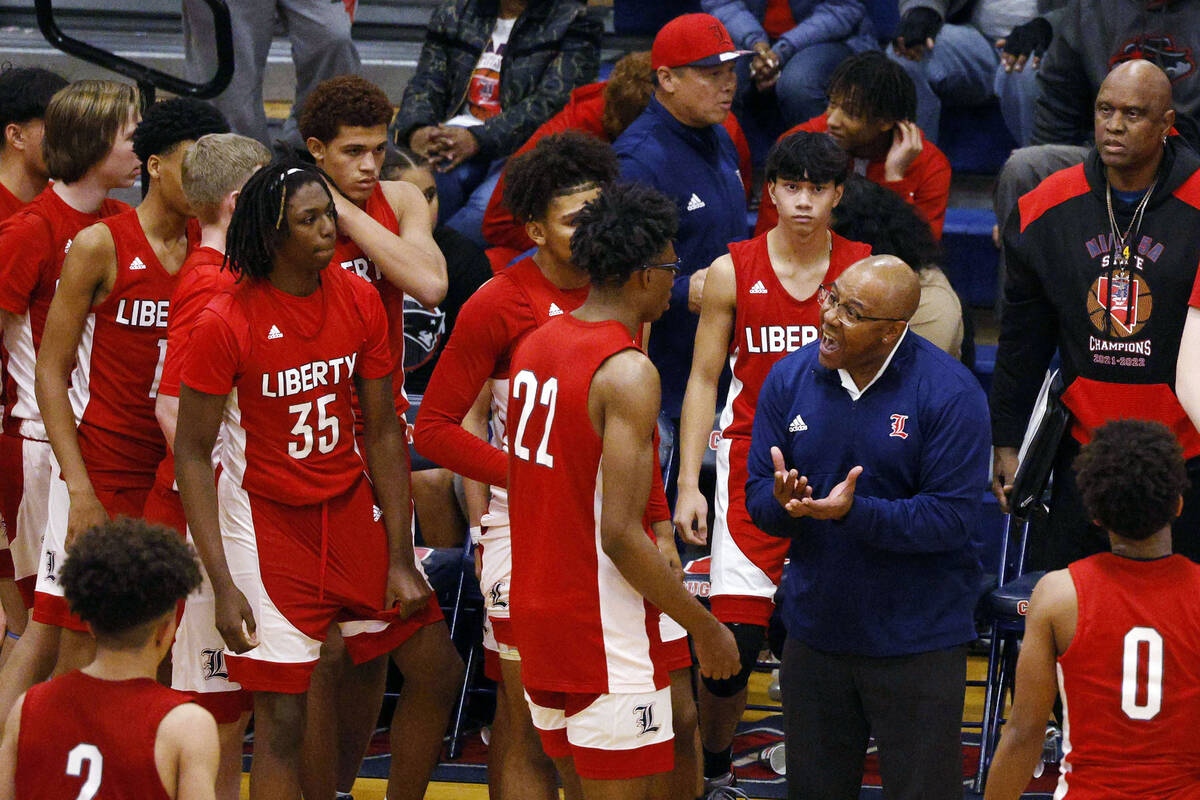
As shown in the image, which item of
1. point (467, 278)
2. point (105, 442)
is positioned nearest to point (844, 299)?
point (105, 442)

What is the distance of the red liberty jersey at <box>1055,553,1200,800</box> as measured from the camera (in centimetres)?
290

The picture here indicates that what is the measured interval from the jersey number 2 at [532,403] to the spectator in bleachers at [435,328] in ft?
5.99

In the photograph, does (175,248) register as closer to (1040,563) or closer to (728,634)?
(728,634)

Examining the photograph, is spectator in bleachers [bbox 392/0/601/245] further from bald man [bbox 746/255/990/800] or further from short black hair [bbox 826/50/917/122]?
bald man [bbox 746/255/990/800]

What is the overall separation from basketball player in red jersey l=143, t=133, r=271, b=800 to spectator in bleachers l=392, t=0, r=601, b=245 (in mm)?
2675

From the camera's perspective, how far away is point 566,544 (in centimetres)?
338

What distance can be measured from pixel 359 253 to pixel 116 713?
1996 millimetres

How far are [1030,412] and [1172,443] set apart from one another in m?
1.64

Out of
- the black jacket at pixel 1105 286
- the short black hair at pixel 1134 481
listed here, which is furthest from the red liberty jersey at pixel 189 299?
the black jacket at pixel 1105 286

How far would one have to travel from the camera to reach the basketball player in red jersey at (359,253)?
4.21m

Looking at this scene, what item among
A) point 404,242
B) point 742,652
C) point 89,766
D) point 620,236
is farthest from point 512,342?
point 89,766

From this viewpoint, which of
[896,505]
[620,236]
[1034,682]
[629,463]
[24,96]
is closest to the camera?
[1034,682]

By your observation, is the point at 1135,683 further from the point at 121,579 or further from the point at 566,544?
the point at 121,579

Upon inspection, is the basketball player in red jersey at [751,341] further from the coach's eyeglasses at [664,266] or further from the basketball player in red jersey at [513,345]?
the coach's eyeglasses at [664,266]
